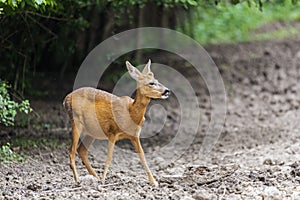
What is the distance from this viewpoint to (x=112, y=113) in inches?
226

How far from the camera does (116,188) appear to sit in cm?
570

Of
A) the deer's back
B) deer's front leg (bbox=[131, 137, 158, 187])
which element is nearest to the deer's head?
the deer's back

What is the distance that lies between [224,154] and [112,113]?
8.55 feet

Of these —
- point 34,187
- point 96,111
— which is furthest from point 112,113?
point 34,187

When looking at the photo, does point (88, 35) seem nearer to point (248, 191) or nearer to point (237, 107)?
point (237, 107)

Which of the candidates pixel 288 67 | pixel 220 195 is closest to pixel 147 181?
pixel 220 195

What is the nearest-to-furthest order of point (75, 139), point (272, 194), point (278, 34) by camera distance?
point (272, 194) → point (75, 139) → point (278, 34)

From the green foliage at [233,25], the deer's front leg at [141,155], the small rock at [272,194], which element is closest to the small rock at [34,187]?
the deer's front leg at [141,155]

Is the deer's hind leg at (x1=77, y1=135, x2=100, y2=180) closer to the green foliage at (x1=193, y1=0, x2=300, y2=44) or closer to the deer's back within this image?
the deer's back

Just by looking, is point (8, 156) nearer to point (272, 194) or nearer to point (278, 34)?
point (272, 194)

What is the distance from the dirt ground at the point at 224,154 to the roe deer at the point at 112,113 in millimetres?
354

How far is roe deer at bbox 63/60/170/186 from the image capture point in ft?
18.6

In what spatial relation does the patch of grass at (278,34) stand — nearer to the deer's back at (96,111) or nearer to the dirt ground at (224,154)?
the dirt ground at (224,154)

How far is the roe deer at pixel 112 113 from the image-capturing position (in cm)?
568
